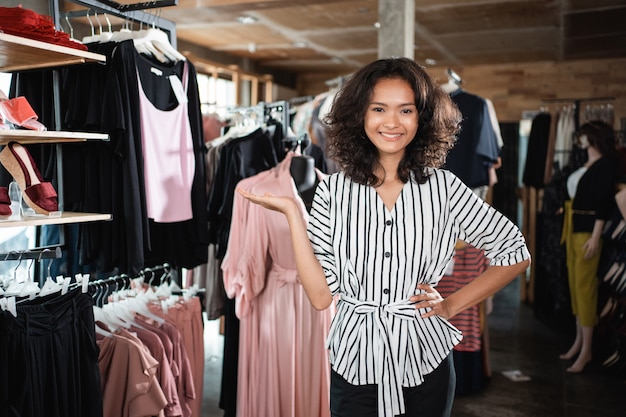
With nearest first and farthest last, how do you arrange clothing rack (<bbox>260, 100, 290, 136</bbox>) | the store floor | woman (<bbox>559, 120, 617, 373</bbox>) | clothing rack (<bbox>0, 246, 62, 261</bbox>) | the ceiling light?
1. clothing rack (<bbox>0, 246, 62, 261</bbox>)
2. clothing rack (<bbox>260, 100, 290, 136</bbox>)
3. the store floor
4. woman (<bbox>559, 120, 617, 373</bbox>)
5. the ceiling light

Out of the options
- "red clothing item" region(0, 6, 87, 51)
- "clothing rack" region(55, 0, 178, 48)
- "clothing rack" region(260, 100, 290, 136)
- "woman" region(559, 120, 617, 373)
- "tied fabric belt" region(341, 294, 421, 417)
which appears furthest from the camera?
"woman" region(559, 120, 617, 373)

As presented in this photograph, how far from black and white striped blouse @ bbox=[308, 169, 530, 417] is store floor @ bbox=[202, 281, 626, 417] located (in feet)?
7.08

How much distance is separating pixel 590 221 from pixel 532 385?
1.28m

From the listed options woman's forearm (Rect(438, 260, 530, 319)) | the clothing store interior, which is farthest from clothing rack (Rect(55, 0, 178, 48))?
woman's forearm (Rect(438, 260, 530, 319))

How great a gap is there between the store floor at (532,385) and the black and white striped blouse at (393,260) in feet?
7.08

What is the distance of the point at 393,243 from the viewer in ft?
5.10

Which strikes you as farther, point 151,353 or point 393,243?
point 151,353

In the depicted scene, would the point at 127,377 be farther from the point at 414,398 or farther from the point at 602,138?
the point at 602,138

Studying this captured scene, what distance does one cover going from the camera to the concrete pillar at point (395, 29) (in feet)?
12.4

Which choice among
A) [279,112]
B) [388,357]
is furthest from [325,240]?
[279,112]

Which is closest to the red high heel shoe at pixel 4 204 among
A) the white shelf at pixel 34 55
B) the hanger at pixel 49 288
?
the hanger at pixel 49 288

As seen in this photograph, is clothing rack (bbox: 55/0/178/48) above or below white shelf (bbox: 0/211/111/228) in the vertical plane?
above

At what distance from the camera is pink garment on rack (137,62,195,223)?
7.98ft

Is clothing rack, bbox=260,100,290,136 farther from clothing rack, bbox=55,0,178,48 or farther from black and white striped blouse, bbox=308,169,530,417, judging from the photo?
black and white striped blouse, bbox=308,169,530,417
